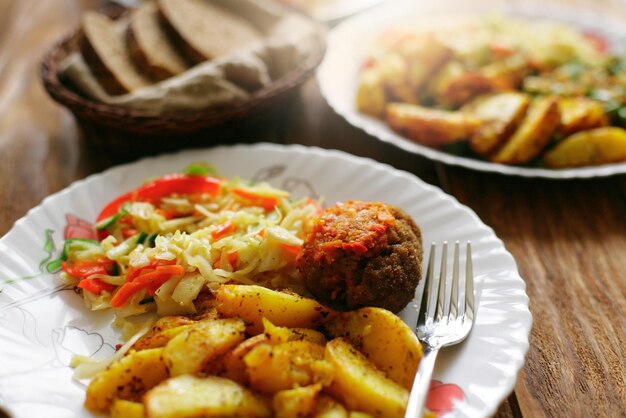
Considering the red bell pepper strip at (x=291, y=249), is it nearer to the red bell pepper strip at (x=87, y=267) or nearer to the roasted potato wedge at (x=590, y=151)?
the red bell pepper strip at (x=87, y=267)

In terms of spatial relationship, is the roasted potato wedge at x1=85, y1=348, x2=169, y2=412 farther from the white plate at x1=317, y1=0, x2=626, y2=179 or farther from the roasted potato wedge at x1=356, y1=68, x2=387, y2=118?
the roasted potato wedge at x1=356, y1=68, x2=387, y2=118

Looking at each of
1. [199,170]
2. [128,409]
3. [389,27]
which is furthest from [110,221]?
[389,27]

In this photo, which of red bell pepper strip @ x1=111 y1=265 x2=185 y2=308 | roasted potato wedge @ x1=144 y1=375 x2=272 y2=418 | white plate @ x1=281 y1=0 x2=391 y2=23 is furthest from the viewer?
white plate @ x1=281 y1=0 x2=391 y2=23

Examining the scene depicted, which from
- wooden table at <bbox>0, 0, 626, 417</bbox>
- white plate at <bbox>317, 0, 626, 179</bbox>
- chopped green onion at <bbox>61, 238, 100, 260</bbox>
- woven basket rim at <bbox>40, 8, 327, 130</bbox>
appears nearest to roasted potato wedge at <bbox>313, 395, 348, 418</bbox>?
wooden table at <bbox>0, 0, 626, 417</bbox>

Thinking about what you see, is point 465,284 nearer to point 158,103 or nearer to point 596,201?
point 596,201

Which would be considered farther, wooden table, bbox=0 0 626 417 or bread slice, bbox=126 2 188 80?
bread slice, bbox=126 2 188 80

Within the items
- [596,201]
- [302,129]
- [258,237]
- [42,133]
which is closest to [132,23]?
[42,133]
